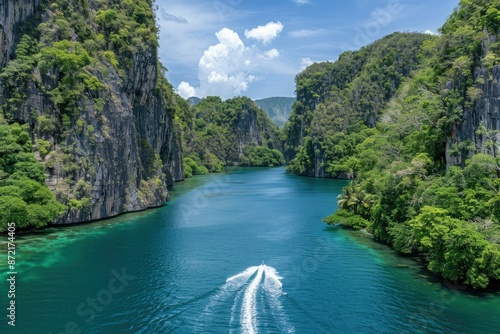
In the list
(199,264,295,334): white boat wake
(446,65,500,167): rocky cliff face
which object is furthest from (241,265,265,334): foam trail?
(446,65,500,167): rocky cliff face

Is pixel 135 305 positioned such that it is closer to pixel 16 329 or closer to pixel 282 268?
pixel 16 329

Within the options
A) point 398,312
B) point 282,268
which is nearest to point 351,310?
point 398,312

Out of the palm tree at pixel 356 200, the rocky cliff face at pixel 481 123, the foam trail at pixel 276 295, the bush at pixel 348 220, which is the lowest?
the foam trail at pixel 276 295

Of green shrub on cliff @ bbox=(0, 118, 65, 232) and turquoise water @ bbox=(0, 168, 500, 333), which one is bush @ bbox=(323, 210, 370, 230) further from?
green shrub on cliff @ bbox=(0, 118, 65, 232)

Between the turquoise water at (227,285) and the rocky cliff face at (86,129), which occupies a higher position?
the rocky cliff face at (86,129)

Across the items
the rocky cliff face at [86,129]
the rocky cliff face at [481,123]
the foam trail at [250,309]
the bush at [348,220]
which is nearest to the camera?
the foam trail at [250,309]

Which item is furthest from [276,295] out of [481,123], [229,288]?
[481,123]

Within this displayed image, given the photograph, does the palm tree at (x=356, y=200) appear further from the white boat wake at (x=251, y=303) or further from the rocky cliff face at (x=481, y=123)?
the white boat wake at (x=251, y=303)

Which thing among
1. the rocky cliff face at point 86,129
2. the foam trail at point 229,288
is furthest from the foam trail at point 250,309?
the rocky cliff face at point 86,129
